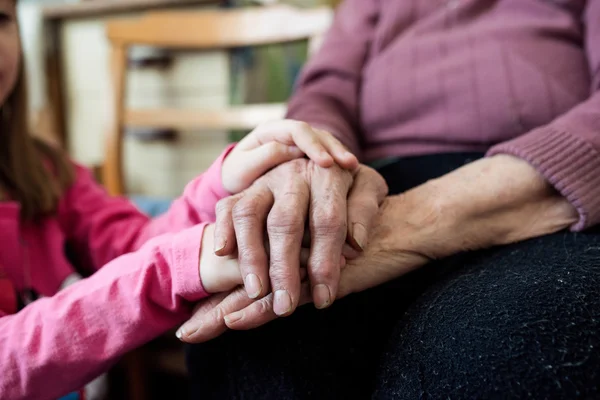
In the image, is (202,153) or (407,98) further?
(202,153)

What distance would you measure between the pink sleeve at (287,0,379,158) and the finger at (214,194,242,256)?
0.82ft

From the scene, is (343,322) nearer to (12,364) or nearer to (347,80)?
(12,364)

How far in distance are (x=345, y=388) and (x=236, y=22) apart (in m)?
0.91

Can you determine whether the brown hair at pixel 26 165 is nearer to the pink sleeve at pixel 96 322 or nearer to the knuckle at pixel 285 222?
the pink sleeve at pixel 96 322

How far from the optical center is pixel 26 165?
2.21ft

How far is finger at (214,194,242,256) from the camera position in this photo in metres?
0.39

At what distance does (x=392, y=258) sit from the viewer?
1.54ft

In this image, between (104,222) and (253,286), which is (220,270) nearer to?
(253,286)

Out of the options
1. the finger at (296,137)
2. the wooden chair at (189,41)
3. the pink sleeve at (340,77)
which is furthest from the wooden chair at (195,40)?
the finger at (296,137)

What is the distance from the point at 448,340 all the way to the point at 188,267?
8.6 inches

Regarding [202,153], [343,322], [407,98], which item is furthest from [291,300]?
[202,153]

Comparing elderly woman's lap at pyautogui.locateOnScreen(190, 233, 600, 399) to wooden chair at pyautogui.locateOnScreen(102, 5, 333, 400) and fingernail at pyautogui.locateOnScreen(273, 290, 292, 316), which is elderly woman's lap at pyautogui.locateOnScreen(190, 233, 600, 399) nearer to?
fingernail at pyautogui.locateOnScreen(273, 290, 292, 316)

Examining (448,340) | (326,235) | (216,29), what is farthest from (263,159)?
(216,29)

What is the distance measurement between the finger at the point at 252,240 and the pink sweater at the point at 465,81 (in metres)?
0.25
